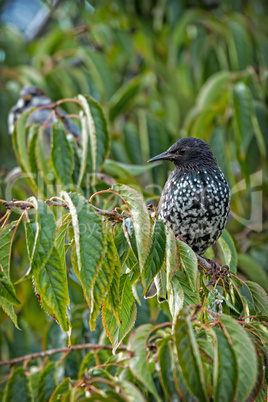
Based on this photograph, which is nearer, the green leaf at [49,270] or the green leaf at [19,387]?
the green leaf at [49,270]

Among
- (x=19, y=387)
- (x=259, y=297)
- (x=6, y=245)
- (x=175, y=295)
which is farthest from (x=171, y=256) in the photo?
(x=19, y=387)

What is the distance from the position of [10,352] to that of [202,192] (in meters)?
2.15

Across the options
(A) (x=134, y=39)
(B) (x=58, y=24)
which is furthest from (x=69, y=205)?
(B) (x=58, y=24)

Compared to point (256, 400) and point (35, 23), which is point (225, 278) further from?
point (35, 23)

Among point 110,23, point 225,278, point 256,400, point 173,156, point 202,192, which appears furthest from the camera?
point 110,23

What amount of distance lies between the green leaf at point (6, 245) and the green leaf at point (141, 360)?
65cm

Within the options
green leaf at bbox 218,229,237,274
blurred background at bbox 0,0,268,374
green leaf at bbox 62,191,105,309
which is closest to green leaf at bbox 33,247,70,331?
green leaf at bbox 62,191,105,309

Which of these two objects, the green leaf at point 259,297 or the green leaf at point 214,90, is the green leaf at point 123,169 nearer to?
the green leaf at point 214,90

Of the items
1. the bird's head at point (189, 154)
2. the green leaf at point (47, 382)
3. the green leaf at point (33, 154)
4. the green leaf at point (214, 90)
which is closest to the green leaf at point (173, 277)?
the green leaf at point (47, 382)

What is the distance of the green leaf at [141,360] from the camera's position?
1.95 m

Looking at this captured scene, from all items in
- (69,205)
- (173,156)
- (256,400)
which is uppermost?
(69,205)

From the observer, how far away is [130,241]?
235 centimetres

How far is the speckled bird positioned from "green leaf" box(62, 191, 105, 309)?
149 cm

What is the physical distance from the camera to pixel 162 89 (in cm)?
686
